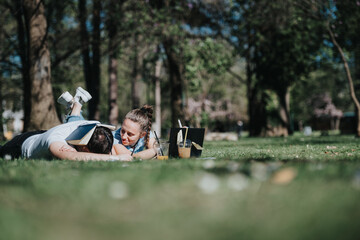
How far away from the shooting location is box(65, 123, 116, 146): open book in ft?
14.6

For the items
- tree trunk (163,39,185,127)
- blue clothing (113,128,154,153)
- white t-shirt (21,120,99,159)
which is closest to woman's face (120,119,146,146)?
blue clothing (113,128,154,153)

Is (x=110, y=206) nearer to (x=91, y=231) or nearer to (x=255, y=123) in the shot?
(x=91, y=231)

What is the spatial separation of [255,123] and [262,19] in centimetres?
682

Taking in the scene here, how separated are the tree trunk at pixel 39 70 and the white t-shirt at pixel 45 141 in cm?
466

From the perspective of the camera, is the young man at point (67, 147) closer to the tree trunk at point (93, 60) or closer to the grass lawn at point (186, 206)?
the grass lawn at point (186, 206)

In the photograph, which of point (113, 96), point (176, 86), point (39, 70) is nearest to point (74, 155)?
point (39, 70)

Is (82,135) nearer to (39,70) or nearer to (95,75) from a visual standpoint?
(39,70)

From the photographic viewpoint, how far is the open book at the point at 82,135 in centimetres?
445

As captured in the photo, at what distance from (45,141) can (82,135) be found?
555 millimetres

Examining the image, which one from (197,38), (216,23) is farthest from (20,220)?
(216,23)

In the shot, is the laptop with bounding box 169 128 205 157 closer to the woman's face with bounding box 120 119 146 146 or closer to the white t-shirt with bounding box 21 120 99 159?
the woman's face with bounding box 120 119 146 146

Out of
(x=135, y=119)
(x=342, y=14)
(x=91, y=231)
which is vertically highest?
(x=342, y=14)

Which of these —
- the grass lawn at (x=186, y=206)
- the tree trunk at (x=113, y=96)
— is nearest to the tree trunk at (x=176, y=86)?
the tree trunk at (x=113, y=96)

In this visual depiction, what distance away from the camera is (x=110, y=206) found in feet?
6.32
